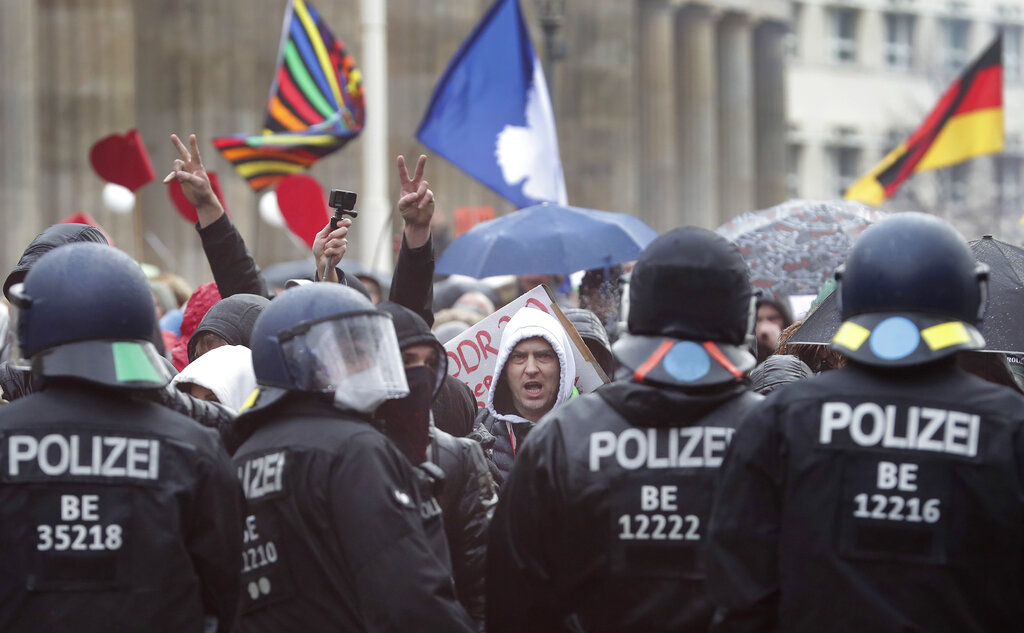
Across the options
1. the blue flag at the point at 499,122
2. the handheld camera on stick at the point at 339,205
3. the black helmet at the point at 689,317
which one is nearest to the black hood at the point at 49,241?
the handheld camera on stick at the point at 339,205

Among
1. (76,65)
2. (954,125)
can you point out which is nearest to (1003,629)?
(954,125)

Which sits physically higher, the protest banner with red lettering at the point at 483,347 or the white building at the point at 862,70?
the white building at the point at 862,70

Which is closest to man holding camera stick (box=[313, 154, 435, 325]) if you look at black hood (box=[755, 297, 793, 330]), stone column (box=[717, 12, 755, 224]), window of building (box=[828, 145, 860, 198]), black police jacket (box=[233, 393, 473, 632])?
black police jacket (box=[233, 393, 473, 632])

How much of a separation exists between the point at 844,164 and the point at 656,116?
2209 centimetres

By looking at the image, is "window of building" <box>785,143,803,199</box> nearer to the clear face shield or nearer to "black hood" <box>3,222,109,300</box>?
"black hood" <box>3,222,109,300</box>

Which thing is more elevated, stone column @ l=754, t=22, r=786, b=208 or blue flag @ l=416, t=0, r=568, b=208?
stone column @ l=754, t=22, r=786, b=208

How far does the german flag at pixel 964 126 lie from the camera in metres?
15.9

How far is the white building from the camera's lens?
203 feet

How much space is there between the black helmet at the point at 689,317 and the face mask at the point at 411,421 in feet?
2.00

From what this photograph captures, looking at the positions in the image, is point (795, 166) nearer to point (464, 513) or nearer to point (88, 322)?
point (464, 513)

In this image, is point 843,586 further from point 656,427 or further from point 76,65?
point 76,65

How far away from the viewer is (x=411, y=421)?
4.45 m

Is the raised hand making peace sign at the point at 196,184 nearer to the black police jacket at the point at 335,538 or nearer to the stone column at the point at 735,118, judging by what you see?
the black police jacket at the point at 335,538

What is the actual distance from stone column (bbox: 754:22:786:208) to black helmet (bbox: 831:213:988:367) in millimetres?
46734
